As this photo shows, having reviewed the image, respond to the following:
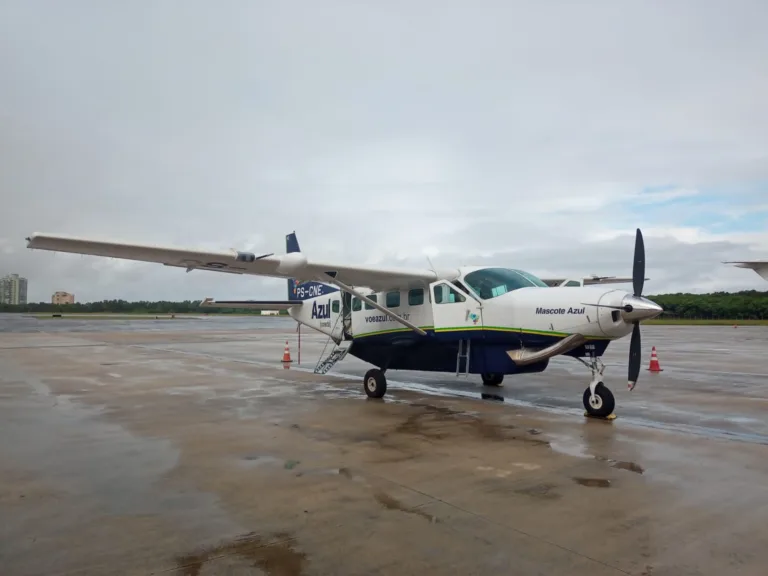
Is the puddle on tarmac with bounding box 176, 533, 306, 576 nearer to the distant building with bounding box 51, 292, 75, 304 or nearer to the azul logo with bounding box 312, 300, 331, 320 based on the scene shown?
the azul logo with bounding box 312, 300, 331, 320

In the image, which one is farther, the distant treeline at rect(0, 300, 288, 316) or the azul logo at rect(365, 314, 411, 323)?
the distant treeline at rect(0, 300, 288, 316)

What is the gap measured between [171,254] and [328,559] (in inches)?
268

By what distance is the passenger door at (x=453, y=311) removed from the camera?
10336mm

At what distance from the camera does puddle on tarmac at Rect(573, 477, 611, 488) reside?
534 centimetres

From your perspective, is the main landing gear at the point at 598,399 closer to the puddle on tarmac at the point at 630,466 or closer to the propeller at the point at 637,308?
the propeller at the point at 637,308

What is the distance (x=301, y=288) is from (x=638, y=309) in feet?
A: 31.2

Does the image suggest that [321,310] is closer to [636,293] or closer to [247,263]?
[247,263]

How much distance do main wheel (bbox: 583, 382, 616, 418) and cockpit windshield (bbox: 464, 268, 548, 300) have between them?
2.24 metres

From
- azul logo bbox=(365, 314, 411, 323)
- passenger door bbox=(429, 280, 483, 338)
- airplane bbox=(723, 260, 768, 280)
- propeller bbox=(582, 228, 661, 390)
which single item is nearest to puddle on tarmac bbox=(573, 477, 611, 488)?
propeller bbox=(582, 228, 661, 390)

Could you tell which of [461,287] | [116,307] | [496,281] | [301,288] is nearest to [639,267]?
[496,281]

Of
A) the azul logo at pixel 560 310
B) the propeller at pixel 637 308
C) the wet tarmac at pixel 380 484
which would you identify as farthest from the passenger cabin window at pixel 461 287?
the propeller at pixel 637 308

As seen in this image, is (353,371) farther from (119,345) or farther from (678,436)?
(119,345)

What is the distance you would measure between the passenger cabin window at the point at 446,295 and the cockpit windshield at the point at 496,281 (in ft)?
1.02

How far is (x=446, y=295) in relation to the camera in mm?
10812
